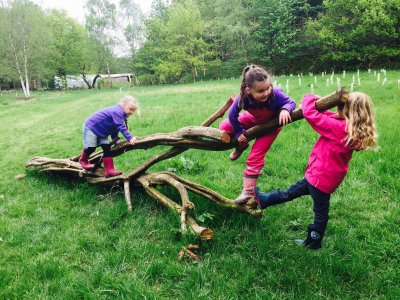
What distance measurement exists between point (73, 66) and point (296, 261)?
66.4 meters

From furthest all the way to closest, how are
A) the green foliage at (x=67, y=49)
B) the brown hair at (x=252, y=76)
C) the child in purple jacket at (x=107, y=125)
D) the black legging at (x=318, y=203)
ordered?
the green foliage at (x=67, y=49), the child in purple jacket at (x=107, y=125), the black legging at (x=318, y=203), the brown hair at (x=252, y=76)

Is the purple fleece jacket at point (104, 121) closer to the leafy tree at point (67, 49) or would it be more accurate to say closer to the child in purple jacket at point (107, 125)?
the child in purple jacket at point (107, 125)

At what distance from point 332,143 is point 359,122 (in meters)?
0.35

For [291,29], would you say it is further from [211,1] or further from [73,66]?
[73,66]

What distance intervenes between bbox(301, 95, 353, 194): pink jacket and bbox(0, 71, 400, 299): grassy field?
0.85 meters

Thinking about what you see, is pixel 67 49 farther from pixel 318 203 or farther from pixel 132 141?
pixel 318 203

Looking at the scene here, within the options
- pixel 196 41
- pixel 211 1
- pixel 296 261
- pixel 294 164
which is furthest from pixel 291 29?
pixel 296 261

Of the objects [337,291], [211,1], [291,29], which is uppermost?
[211,1]

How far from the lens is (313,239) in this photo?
3807 millimetres

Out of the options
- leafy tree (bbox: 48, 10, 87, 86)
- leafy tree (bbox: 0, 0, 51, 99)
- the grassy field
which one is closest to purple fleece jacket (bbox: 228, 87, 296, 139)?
the grassy field

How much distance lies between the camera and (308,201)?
5.05 metres

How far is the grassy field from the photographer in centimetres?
335

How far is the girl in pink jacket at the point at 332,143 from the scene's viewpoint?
3262mm

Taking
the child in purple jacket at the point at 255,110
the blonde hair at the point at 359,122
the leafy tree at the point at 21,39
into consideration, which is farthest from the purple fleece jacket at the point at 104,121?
the leafy tree at the point at 21,39
